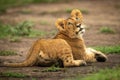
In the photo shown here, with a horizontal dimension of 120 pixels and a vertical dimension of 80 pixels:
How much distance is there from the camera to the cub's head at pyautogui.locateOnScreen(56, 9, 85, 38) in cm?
1066

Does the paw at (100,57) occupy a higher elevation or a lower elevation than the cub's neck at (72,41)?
lower

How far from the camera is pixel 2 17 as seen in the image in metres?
21.8

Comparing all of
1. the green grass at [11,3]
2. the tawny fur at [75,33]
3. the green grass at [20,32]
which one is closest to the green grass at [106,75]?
the tawny fur at [75,33]

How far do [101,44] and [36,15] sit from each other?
28.7ft

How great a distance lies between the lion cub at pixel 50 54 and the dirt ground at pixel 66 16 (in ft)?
0.42

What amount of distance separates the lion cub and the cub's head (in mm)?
263

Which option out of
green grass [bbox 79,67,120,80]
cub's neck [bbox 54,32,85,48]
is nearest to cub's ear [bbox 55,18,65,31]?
cub's neck [bbox 54,32,85,48]

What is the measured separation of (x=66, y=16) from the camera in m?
21.4

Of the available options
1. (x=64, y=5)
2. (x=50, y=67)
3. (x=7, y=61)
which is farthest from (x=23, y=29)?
(x=64, y=5)

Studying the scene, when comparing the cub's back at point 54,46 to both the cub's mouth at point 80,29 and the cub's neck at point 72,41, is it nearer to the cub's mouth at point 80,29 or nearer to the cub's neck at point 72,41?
the cub's neck at point 72,41

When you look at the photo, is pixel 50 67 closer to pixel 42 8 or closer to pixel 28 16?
pixel 28 16

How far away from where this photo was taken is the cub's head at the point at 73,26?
10.7 meters

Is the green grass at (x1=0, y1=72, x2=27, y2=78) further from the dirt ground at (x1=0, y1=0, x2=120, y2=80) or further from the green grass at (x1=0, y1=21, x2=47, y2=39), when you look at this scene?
the green grass at (x1=0, y1=21, x2=47, y2=39)

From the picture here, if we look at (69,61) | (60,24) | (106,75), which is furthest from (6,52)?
(106,75)
